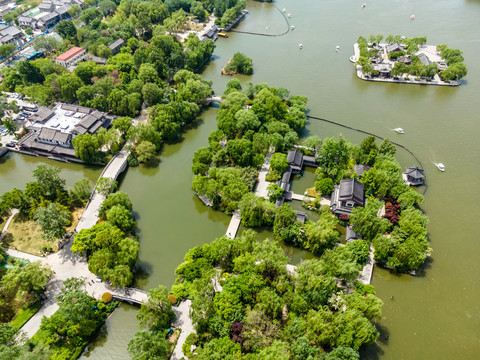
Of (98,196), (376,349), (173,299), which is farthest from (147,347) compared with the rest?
(98,196)

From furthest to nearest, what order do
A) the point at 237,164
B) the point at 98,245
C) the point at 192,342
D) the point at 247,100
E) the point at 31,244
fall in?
the point at 247,100 < the point at 237,164 < the point at 31,244 < the point at 98,245 < the point at 192,342

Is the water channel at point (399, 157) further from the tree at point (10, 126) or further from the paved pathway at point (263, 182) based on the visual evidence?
the paved pathway at point (263, 182)

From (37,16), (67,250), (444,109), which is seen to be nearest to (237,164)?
(67,250)

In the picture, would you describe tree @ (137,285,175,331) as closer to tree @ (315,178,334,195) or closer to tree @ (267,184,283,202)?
tree @ (267,184,283,202)

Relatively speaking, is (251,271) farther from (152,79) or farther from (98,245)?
(152,79)

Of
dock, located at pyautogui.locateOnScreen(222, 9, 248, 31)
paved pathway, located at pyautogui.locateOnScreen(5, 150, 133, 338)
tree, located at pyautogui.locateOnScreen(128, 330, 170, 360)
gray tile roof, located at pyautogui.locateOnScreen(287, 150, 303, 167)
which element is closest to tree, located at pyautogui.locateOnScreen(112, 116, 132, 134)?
paved pathway, located at pyautogui.locateOnScreen(5, 150, 133, 338)

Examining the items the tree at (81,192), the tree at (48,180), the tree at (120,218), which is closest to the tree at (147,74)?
the tree at (81,192)
